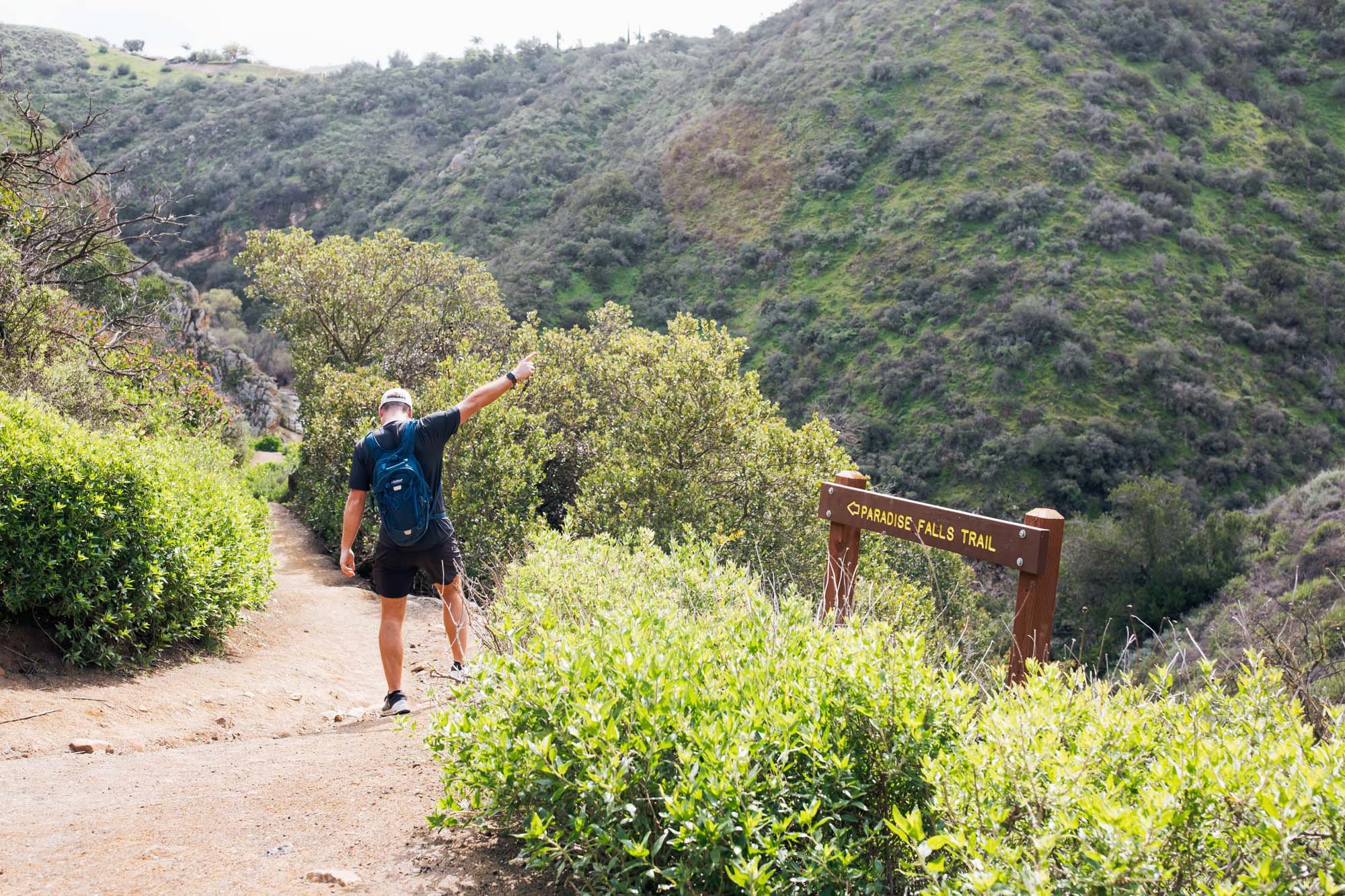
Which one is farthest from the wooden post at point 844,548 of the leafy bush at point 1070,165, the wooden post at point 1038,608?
the leafy bush at point 1070,165

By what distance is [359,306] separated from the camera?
16.3 metres

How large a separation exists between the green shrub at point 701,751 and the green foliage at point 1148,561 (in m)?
19.8

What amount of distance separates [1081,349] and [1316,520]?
791 centimetres

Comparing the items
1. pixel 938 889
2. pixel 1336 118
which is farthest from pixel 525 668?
pixel 1336 118

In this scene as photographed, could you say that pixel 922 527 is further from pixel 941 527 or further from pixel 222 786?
pixel 222 786

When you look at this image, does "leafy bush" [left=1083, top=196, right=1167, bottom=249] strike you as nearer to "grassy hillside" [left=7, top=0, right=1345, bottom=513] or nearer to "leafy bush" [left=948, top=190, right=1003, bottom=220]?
"grassy hillside" [left=7, top=0, right=1345, bottom=513]

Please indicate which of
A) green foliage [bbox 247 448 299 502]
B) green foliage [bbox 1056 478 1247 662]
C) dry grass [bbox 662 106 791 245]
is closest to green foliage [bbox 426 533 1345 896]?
green foliage [bbox 247 448 299 502]

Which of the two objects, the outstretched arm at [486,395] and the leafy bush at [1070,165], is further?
the leafy bush at [1070,165]

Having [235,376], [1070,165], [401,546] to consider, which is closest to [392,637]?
[401,546]

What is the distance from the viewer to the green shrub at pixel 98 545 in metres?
4.98

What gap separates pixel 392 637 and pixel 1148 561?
67.5ft

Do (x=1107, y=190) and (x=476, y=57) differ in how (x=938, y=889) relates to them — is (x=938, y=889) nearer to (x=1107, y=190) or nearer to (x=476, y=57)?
(x=1107, y=190)

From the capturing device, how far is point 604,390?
1292 centimetres

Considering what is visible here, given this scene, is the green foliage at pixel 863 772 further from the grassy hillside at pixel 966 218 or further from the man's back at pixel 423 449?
the grassy hillside at pixel 966 218
